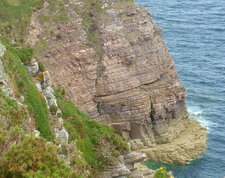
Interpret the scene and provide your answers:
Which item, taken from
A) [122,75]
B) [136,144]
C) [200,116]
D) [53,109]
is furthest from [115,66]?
[53,109]

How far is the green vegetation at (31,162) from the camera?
2258 centimetres

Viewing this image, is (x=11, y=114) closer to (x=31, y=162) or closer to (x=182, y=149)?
(x=31, y=162)

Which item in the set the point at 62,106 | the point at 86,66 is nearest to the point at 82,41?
the point at 86,66

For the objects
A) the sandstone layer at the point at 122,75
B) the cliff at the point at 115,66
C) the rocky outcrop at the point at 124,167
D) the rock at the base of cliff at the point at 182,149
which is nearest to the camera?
the rocky outcrop at the point at 124,167

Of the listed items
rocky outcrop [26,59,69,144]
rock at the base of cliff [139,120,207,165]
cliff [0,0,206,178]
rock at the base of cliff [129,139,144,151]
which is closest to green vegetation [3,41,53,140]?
rocky outcrop [26,59,69,144]

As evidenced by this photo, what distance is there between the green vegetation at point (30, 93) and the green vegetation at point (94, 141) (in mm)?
3762

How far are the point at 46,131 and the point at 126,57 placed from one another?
43606 millimetres

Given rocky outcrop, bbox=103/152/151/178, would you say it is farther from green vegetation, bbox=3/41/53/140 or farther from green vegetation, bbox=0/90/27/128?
green vegetation, bbox=0/90/27/128

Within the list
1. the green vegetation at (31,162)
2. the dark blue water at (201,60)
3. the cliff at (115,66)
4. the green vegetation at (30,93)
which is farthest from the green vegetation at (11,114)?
the dark blue water at (201,60)

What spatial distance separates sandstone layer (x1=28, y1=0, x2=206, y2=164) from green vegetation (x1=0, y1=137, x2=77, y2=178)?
173 ft

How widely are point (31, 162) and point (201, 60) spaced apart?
97.0 metres

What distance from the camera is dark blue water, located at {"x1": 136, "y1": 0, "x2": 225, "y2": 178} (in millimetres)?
79688

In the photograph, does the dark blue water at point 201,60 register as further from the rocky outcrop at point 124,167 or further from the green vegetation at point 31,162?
the green vegetation at point 31,162

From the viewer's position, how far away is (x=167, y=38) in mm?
129000
